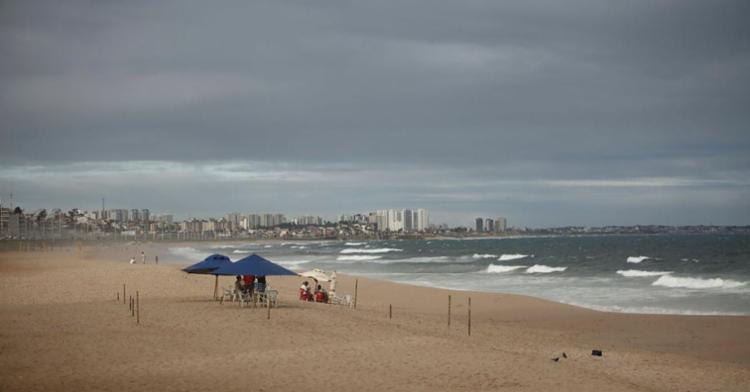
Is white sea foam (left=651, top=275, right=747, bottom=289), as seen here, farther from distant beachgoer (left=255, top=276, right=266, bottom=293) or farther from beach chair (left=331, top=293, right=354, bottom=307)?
distant beachgoer (left=255, top=276, right=266, bottom=293)

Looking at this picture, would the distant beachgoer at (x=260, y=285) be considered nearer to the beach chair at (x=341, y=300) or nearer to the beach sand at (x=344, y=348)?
the beach sand at (x=344, y=348)

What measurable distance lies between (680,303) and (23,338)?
67.9ft

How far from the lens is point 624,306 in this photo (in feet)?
84.2

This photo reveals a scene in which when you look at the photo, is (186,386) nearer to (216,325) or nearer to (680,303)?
(216,325)

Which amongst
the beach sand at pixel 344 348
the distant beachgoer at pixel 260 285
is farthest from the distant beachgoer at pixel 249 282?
the beach sand at pixel 344 348

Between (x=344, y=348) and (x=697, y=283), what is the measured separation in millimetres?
25025

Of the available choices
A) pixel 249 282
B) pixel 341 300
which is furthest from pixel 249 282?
pixel 341 300

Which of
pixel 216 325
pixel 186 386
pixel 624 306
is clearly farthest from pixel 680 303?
pixel 186 386

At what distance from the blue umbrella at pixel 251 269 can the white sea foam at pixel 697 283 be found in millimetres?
20243

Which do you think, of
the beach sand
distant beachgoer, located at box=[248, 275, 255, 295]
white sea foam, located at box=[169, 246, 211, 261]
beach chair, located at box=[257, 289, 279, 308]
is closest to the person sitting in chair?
the beach sand

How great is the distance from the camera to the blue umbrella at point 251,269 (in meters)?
20.3

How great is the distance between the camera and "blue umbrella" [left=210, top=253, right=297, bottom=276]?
66.5ft

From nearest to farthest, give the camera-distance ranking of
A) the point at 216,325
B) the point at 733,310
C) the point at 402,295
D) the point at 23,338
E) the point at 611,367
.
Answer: the point at 611,367 < the point at 23,338 < the point at 216,325 < the point at 733,310 < the point at 402,295

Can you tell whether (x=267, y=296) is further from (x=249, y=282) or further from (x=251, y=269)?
(x=249, y=282)
